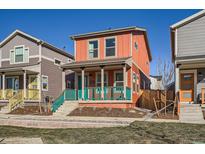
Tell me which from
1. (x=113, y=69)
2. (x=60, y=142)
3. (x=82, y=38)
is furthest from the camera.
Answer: (x=82, y=38)

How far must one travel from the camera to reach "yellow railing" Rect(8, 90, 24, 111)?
18.0m

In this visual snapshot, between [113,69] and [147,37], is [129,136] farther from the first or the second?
[147,37]

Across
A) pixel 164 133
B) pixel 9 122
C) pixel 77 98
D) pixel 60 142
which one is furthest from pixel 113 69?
pixel 60 142

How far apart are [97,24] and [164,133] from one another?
1521 cm

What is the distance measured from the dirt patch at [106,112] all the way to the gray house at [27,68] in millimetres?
6699

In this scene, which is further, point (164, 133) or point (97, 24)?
point (97, 24)

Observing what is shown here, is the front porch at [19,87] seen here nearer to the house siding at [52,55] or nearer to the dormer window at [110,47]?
the house siding at [52,55]

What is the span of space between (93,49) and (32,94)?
24.4 ft

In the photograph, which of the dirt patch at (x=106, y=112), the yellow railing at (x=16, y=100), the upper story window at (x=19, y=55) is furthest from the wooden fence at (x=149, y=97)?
the upper story window at (x=19, y=55)

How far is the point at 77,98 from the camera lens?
17.4m

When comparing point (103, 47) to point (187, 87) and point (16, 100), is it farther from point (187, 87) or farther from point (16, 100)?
point (16, 100)

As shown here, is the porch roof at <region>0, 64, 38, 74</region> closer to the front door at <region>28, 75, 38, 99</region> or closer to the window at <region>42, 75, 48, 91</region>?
the front door at <region>28, 75, 38, 99</region>

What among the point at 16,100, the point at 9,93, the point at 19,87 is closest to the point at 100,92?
the point at 16,100

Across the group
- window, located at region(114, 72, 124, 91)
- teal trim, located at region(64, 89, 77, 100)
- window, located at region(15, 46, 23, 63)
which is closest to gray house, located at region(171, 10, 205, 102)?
window, located at region(114, 72, 124, 91)
